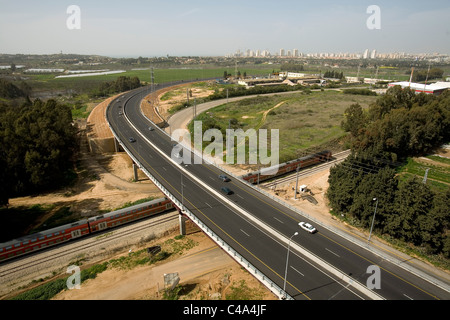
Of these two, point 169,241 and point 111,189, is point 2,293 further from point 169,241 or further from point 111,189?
point 111,189

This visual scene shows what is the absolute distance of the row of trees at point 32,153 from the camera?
54.6 meters

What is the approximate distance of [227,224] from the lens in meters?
37.0

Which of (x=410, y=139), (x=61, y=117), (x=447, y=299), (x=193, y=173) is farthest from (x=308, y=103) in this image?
(x=447, y=299)

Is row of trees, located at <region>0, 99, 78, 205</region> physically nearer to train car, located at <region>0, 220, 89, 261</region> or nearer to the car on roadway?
train car, located at <region>0, 220, 89, 261</region>

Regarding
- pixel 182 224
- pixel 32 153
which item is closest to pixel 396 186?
pixel 182 224

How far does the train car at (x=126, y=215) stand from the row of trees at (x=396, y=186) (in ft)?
111

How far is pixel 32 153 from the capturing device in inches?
2248

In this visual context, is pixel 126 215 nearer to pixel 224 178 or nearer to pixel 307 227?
pixel 224 178

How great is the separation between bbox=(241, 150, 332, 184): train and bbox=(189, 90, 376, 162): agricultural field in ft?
13.0

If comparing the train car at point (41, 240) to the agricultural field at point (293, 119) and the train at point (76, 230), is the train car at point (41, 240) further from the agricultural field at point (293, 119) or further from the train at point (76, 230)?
the agricultural field at point (293, 119)

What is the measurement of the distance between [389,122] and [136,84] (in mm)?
162963

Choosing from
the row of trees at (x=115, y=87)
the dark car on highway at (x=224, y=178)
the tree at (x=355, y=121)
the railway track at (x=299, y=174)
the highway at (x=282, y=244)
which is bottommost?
the railway track at (x=299, y=174)

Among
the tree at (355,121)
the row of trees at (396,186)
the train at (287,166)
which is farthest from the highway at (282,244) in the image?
the tree at (355,121)

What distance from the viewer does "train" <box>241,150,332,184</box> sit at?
5847cm
